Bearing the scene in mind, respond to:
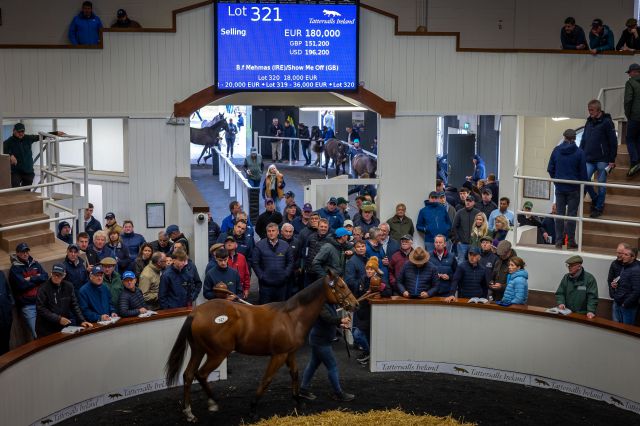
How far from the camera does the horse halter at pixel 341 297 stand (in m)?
13.1

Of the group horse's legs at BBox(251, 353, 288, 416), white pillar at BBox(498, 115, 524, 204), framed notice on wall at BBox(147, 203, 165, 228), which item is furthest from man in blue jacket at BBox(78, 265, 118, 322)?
white pillar at BBox(498, 115, 524, 204)

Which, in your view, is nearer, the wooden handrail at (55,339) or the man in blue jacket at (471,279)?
the wooden handrail at (55,339)

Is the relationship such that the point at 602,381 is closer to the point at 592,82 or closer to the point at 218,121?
the point at 592,82

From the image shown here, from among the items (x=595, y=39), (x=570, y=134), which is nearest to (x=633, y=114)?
(x=570, y=134)

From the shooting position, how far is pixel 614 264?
581 inches

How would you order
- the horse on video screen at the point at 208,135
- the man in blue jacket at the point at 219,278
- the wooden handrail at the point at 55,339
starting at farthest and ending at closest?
the horse on video screen at the point at 208,135, the man in blue jacket at the point at 219,278, the wooden handrail at the point at 55,339

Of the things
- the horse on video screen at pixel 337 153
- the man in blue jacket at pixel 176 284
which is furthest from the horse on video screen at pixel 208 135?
the man in blue jacket at pixel 176 284

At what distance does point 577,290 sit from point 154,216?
8991mm

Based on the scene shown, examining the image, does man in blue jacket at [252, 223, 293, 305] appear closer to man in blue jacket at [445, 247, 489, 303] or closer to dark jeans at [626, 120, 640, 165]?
man in blue jacket at [445, 247, 489, 303]

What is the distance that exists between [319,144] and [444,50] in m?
11.3

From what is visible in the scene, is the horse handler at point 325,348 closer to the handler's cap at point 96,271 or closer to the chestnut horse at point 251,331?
the chestnut horse at point 251,331

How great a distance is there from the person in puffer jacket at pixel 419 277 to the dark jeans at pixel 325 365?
2.05m

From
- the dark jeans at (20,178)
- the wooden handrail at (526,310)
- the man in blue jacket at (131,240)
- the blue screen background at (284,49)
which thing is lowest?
the wooden handrail at (526,310)

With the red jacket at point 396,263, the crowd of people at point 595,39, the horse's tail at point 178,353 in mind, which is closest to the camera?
the horse's tail at point 178,353
